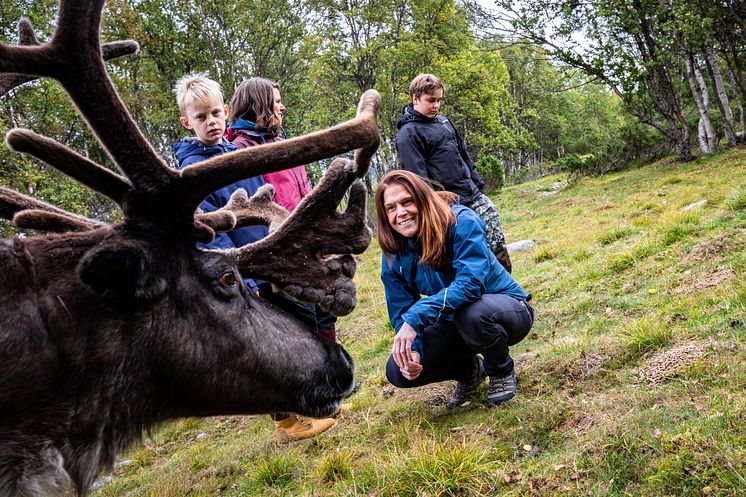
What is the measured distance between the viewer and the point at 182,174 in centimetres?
198

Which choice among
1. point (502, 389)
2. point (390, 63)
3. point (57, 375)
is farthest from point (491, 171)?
point (57, 375)

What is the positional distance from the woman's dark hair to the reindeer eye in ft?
5.83

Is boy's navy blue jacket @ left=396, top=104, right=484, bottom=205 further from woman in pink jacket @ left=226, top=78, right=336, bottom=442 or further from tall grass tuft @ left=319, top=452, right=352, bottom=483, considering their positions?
tall grass tuft @ left=319, top=452, right=352, bottom=483

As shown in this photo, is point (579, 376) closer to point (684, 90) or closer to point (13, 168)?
point (13, 168)

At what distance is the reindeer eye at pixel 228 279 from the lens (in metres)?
2.07

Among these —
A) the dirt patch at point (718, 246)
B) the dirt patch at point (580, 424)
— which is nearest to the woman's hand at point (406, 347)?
the dirt patch at point (580, 424)

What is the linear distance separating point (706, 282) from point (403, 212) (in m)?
2.94

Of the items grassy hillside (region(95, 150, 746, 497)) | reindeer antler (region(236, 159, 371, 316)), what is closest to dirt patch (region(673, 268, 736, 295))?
grassy hillside (region(95, 150, 746, 497))

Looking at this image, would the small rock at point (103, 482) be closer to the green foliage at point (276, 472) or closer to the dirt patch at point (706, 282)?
the green foliage at point (276, 472)

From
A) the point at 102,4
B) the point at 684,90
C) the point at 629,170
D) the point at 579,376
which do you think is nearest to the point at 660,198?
the point at 579,376

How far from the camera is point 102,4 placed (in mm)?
1847

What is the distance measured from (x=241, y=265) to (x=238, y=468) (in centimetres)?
242

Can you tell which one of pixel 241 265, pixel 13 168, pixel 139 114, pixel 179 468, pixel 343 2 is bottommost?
pixel 179 468

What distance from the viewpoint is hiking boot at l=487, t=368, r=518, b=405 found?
3.54 metres
